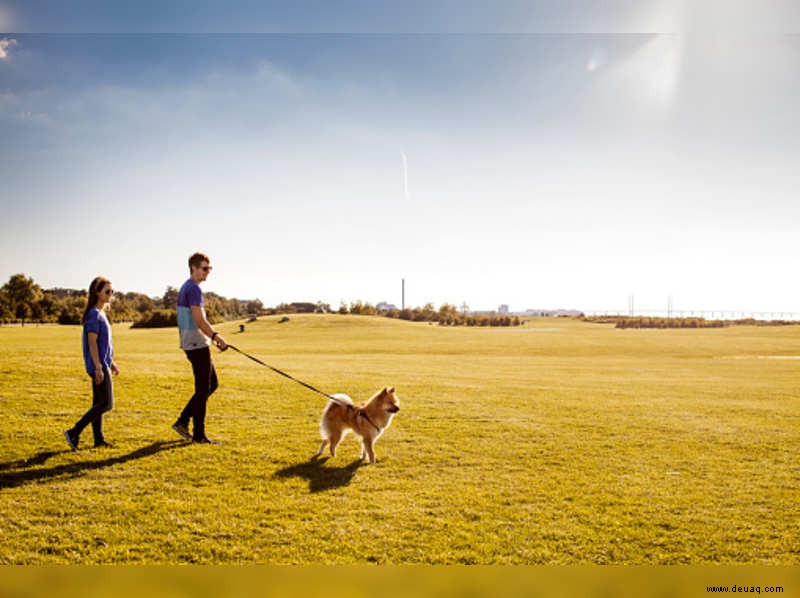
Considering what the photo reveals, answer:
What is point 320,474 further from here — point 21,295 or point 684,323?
point 684,323

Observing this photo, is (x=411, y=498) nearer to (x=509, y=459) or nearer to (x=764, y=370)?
(x=509, y=459)

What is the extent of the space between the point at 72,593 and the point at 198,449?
655 centimetres

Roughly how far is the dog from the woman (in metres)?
3.67

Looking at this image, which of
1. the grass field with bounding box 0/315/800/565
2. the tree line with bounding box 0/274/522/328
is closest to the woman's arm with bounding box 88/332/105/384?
the grass field with bounding box 0/315/800/565

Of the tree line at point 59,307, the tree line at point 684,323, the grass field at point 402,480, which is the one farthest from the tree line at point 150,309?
the grass field at point 402,480

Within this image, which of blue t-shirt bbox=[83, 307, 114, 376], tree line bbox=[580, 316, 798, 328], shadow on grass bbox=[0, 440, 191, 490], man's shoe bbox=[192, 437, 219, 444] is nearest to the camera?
shadow on grass bbox=[0, 440, 191, 490]

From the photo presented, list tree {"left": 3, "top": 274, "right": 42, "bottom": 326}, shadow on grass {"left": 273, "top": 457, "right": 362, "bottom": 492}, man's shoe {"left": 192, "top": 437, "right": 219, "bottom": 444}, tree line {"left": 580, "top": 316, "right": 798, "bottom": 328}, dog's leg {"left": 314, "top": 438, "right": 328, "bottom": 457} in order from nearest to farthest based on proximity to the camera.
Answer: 1. shadow on grass {"left": 273, "top": 457, "right": 362, "bottom": 492}
2. dog's leg {"left": 314, "top": 438, "right": 328, "bottom": 457}
3. man's shoe {"left": 192, "top": 437, "right": 219, "bottom": 444}
4. tree {"left": 3, "top": 274, "right": 42, "bottom": 326}
5. tree line {"left": 580, "top": 316, "right": 798, "bottom": 328}

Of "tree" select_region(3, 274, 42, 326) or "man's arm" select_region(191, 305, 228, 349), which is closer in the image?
"man's arm" select_region(191, 305, 228, 349)

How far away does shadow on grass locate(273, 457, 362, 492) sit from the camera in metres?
6.63

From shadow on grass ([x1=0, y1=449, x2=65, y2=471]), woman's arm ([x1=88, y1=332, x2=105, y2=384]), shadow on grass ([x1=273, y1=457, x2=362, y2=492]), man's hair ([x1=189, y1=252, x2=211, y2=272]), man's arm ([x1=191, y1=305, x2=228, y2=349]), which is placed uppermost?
man's hair ([x1=189, y1=252, x2=211, y2=272])

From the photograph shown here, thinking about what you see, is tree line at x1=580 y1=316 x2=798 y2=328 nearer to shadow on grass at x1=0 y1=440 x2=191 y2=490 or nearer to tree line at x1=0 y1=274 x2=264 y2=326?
tree line at x1=0 y1=274 x2=264 y2=326

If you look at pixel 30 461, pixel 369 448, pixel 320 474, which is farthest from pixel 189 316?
pixel 369 448

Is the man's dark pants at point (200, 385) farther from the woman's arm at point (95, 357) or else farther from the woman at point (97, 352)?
the woman's arm at point (95, 357)

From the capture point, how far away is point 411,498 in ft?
20.2
